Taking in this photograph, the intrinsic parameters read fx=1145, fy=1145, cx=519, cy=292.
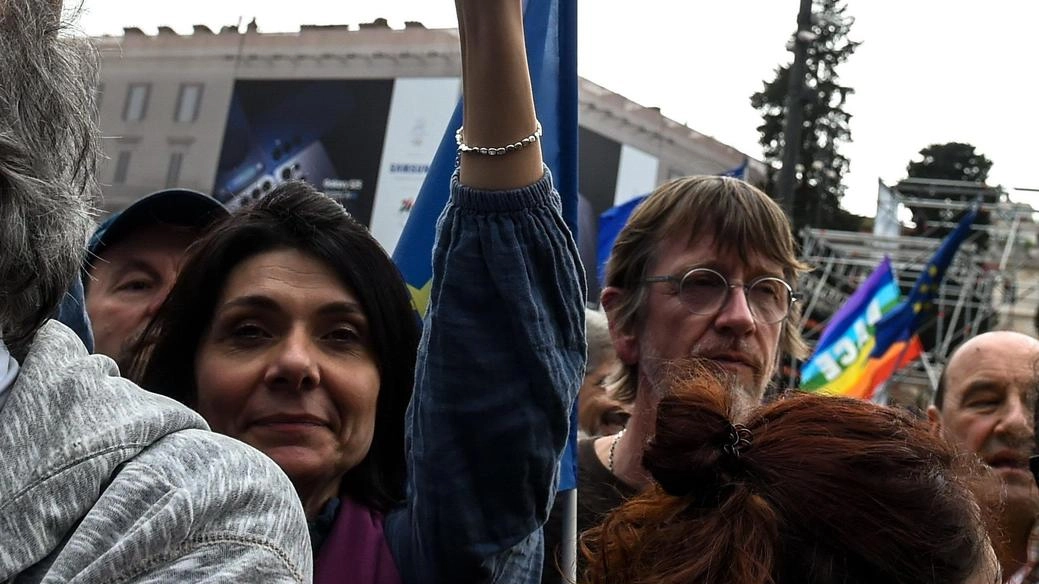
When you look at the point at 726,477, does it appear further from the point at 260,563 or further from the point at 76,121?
the point at 76,121

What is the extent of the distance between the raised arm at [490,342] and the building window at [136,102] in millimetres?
14544

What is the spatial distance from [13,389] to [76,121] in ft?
1.06

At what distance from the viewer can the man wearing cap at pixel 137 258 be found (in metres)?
2.58

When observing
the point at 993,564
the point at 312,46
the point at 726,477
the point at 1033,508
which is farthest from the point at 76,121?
the point at 312,46

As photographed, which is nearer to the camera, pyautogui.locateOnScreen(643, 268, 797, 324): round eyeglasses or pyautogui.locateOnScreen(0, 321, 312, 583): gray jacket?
pyautogui.locateOnScreen(0, 321, 312, 583): gray jacket

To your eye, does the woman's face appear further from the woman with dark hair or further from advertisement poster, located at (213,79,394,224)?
advertisement poster, located at (213,79,394,224)

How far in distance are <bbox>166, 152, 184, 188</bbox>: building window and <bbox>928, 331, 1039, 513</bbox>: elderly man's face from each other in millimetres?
12828

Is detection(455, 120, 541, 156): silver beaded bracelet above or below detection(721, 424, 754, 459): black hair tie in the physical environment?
above

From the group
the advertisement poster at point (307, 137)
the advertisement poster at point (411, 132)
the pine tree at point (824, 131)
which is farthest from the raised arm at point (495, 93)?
the pine tree at point (824, 131)

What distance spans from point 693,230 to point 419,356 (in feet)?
3.60

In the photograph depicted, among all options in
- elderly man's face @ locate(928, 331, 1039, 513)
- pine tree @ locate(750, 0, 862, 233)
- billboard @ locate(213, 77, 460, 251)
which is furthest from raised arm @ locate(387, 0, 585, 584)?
pine tree @ locate(750, 0, 862, 233)

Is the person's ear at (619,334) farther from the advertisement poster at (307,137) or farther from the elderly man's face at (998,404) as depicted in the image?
the advertisement poster at (307,137)

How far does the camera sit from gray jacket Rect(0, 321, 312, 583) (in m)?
1.08

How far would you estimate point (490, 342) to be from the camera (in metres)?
1.45
